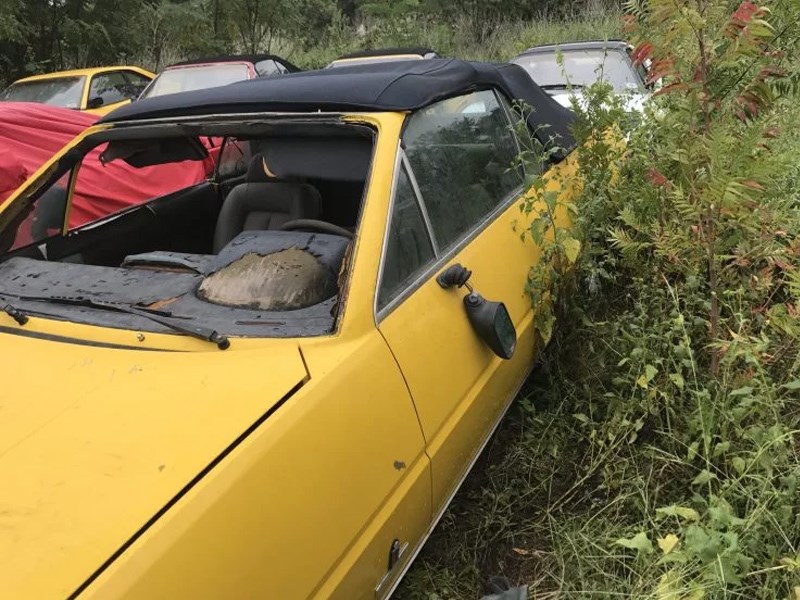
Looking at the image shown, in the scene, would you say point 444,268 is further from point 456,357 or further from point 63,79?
point 63,79

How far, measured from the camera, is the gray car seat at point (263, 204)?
9.23 feet

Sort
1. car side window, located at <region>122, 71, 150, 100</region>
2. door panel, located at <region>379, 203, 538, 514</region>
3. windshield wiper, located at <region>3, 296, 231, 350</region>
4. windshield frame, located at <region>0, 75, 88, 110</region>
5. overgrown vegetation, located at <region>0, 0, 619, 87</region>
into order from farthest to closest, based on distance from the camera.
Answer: overgrown vegetation, located at <region>0, 0, 619, 87</region>, car side window, located at <region>122, 71, 150, 100</region>, windshield frame, located at <region>0, 75, 88, 110</region>, door panel, located at <region>379, 203, 538, 514</region>, windshield wiper, located at <region>3, 296, 231, 350</region>

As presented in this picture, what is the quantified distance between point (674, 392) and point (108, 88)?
787 cm

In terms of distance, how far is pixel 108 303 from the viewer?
1991 mm

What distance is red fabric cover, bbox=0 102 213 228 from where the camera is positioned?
15.1 ft

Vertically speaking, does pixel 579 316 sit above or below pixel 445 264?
below

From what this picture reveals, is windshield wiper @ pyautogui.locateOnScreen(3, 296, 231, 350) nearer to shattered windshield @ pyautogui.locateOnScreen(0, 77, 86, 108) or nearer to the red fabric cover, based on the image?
the red fabric cover

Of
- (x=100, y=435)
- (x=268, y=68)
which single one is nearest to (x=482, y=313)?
(x=100, y=435)

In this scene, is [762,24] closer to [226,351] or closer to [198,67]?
[226,351]

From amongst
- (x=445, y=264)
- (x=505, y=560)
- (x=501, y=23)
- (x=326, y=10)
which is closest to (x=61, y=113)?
(x=445, y=264)

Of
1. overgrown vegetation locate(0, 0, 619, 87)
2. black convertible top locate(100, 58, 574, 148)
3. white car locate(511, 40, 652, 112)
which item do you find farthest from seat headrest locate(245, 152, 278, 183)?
overgrown vegetation locate(0, 0, 619, 87)

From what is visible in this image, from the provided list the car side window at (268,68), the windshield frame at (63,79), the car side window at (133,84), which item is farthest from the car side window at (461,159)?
the car side window at (133,84)

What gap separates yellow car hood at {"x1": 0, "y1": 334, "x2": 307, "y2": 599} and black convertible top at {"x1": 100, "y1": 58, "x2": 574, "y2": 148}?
929 millimetres

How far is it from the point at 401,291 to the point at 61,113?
15.5 ft
